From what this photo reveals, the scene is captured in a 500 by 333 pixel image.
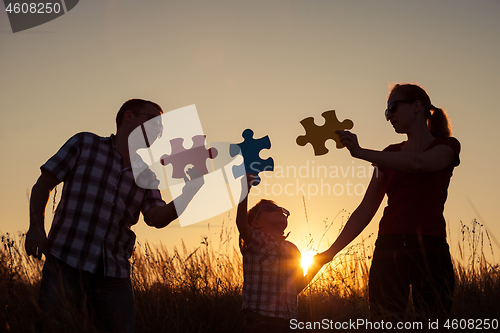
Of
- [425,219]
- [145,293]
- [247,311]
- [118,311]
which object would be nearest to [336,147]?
[425,219]

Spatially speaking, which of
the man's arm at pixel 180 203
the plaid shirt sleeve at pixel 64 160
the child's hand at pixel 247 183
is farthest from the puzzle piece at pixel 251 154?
the plaid shirt sleeve at pixel 64 160

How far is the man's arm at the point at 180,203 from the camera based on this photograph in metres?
2.78

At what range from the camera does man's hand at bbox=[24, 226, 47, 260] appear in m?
2.45

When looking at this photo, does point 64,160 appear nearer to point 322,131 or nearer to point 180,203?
point 180,203

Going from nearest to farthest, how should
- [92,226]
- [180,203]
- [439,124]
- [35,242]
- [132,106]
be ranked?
[35,242]
[92,226]
[180,203]
[439,124]
[132,106]

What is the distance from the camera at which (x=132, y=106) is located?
10.3 ft

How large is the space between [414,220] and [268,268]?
122 centimetres

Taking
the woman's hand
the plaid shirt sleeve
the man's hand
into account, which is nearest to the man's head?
the woman's hand

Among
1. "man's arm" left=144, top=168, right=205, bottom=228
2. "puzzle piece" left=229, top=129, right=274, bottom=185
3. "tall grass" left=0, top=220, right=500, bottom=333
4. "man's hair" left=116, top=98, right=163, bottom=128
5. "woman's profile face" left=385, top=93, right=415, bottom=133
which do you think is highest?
"man's hair" left=116, top=98, right=163, bottom=128

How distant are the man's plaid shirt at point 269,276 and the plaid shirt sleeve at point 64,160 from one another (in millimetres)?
1451

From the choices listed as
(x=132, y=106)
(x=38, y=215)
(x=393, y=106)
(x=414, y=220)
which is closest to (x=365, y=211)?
(x=414, y=220)

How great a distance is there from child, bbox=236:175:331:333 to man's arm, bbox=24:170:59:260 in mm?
1310

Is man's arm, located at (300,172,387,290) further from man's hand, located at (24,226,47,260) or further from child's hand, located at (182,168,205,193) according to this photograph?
man's hand, located at (24,226,47,260)

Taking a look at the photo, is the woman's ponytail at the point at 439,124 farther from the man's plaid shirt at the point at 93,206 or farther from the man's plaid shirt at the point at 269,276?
the man's plaid shirt at the point at 93,206
